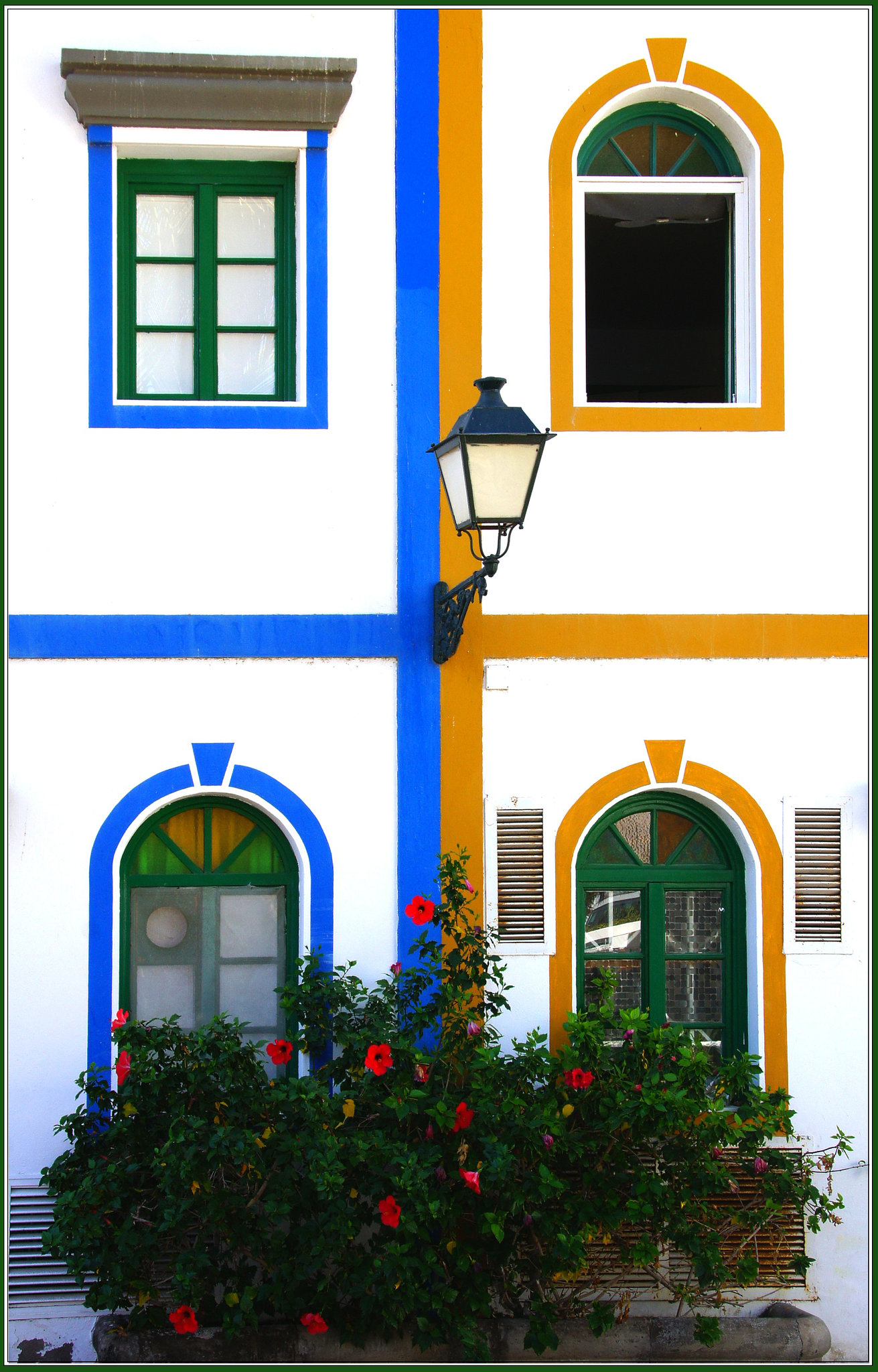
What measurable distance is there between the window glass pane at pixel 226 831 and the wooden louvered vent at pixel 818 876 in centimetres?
264

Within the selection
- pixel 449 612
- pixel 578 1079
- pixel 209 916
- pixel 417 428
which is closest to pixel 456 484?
pixel 449 612

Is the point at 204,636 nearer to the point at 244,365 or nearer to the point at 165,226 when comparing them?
the point at 244,365

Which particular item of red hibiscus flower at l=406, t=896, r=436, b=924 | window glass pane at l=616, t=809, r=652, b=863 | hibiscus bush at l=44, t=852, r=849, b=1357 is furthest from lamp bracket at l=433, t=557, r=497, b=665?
window glass pane at l=616, t=809, r=652, b=863

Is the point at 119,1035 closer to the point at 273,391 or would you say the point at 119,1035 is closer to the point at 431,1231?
the point at 431,1231

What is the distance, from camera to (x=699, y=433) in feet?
19.0

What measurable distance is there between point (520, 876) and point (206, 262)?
10.9 ft

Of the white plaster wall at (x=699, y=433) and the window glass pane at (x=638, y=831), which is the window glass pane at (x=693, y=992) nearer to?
the window glass pane at (x=638, y=831)

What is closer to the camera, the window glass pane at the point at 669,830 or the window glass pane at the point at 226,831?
the window glass pane at the point at 226,831

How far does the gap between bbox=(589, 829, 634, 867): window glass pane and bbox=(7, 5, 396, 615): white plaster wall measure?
1.54 m

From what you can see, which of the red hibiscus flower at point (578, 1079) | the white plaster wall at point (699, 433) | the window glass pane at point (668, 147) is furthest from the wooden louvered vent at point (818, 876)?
the window glass pane at point (668, 147)

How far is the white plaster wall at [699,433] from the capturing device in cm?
576

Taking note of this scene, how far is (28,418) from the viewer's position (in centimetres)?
562

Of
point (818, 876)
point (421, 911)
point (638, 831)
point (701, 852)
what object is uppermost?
point (638, 831)

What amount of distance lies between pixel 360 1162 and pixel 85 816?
78.3 inches
